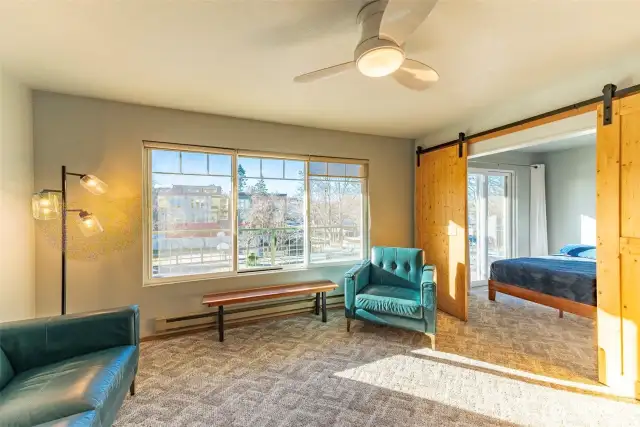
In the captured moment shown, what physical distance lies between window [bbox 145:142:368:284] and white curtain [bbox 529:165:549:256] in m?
3.61

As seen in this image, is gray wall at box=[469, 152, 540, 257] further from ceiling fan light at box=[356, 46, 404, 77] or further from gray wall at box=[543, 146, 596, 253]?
ceiling fan light at box=[356, 46, 404, 77]

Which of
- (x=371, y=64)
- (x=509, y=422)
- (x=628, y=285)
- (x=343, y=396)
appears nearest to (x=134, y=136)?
(x=371, y=64)

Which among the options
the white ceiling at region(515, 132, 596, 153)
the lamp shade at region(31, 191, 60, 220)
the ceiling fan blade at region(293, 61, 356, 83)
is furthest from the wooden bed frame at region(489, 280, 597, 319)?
the lamp shade at region(31, 191, 60, 220)

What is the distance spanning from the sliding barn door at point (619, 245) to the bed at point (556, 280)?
122 cm

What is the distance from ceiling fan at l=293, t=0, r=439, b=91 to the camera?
1.24 m

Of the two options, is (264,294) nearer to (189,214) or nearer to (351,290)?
(351,290)

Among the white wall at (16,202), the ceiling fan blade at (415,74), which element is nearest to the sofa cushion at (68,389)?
the white wall at (16,202)

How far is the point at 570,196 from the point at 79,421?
7.07 meters

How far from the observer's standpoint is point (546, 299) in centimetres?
353

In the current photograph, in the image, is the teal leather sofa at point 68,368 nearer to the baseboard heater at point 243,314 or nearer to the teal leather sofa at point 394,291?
the baseboard heater at point 243,314

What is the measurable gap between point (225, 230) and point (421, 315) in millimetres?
2351

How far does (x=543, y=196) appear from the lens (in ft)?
17.7

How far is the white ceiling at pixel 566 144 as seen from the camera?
450cm

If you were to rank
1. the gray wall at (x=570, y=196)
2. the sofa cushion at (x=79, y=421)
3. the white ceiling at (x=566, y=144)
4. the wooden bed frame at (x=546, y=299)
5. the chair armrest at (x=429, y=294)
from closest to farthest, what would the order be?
1. the sofa cushion at (x=79, y=421)
2. the chair armrest at (x=429, y=294)
3. the wooden bed frame at (x=546, y=299)
4. the white ceiling at (x=566, y=144)
5. the gray wall at (x=570, y=196)
